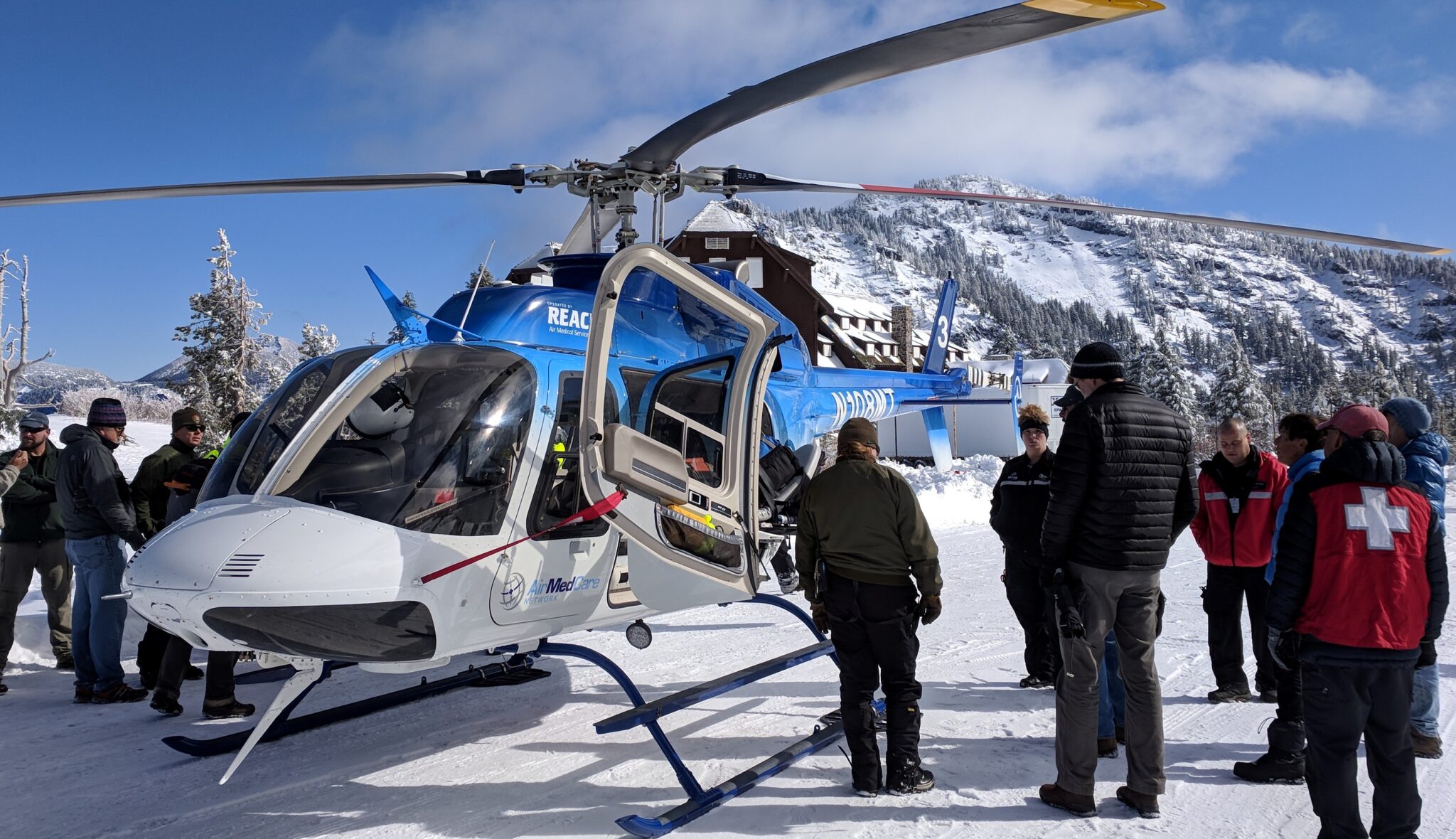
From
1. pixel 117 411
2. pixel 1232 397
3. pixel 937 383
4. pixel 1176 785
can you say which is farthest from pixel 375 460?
pixel 1232 397

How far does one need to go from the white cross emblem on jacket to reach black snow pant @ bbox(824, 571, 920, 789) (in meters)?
1.71

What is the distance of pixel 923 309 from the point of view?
154m

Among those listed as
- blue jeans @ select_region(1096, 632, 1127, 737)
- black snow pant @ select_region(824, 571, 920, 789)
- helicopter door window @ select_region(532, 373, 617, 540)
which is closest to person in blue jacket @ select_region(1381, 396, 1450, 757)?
blue jeans @ select_region(1096, 632, 1127, 737)

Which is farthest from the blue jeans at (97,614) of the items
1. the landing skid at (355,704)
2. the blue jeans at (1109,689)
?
the blue jeans at (1109,689)

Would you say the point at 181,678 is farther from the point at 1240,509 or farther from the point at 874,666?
the point at 1240,509

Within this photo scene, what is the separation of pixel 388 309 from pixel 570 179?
132cm

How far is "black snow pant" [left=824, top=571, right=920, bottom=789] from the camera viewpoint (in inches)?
152

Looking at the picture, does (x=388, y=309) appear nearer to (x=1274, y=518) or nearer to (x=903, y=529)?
(x=903, y=529)

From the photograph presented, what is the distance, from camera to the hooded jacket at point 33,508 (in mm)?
5797

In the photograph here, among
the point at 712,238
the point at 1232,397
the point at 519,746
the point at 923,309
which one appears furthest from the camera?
the point at 923,309

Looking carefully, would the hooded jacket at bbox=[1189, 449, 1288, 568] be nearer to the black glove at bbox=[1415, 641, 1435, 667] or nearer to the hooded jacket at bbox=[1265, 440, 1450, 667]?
the black glove at bbox=[1415, 641, 1435, 667]

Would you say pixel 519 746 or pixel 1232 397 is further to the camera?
pixel 1232 397

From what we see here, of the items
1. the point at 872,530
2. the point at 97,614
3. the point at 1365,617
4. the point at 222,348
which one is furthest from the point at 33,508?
the point at 222,348

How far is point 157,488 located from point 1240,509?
7.18m
